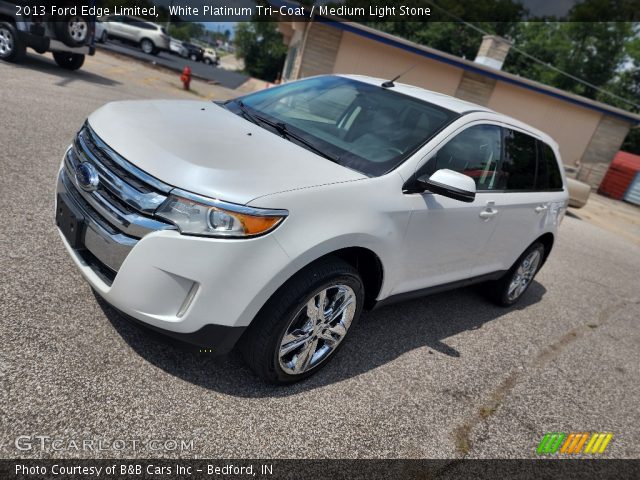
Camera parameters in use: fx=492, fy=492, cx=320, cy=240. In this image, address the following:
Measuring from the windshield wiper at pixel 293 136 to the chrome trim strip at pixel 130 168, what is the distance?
103cm

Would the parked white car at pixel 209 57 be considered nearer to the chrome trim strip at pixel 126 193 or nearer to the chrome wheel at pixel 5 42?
the chrome wheel at pixel 5 42

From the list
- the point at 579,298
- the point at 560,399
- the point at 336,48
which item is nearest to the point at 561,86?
the point at 336,48

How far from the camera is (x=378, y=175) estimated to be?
2895mm

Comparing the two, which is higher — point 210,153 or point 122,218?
point 210,153

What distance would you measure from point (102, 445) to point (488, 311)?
151 inches

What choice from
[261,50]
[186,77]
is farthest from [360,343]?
[261,50]

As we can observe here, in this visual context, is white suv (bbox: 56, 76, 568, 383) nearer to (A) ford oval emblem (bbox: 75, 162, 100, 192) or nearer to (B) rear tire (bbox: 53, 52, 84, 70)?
(A) ford oval emblem (bbox: 75, 162, 100, 192)

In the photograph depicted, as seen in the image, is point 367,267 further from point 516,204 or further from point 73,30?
point 73,30

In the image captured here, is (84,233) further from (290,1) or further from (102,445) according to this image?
(290,1)

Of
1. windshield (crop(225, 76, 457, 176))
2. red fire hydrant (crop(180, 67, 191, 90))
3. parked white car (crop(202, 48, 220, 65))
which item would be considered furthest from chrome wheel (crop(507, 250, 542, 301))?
parked white car (crop(202, 48, 220, 65))

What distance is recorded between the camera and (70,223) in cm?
265

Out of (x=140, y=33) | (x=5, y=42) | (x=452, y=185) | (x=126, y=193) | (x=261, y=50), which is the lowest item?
(x=261, y=50)

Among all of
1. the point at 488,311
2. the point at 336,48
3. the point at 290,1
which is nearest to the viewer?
the point at 488,311

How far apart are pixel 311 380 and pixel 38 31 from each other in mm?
10192
